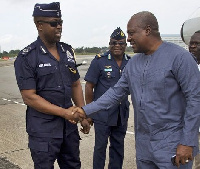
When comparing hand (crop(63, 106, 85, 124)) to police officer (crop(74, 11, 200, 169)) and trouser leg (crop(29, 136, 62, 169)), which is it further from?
police officer (crop(74, 11, 200, 169))

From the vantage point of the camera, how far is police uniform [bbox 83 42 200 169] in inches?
90.7

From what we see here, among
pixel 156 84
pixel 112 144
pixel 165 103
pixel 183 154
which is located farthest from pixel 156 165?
pixel 112 144

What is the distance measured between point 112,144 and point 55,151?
1.28 metres

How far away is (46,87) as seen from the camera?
9.42 feet

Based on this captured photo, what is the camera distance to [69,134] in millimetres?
3053

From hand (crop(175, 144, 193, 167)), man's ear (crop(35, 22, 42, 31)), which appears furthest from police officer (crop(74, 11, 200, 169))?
man's ear (crop(35, 22, 42, 31))

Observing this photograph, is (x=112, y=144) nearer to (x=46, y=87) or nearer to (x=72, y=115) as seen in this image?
(x=72, y=115)

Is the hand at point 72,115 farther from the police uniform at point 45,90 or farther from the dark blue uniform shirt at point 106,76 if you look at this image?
the dark blue uniform shirt at point 106,76

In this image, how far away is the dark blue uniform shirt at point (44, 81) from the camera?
2801 mm

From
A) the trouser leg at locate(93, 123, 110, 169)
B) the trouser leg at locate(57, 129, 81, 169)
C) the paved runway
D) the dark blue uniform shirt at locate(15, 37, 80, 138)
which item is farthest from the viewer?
the paved runway

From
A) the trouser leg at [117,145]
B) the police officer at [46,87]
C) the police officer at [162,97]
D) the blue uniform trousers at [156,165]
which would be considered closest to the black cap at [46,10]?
the police officer at [46,87]

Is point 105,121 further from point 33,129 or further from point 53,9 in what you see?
point 53,9

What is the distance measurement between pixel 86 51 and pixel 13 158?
6658cm

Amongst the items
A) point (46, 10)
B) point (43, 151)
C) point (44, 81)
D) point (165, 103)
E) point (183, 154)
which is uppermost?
point (46, 10)
